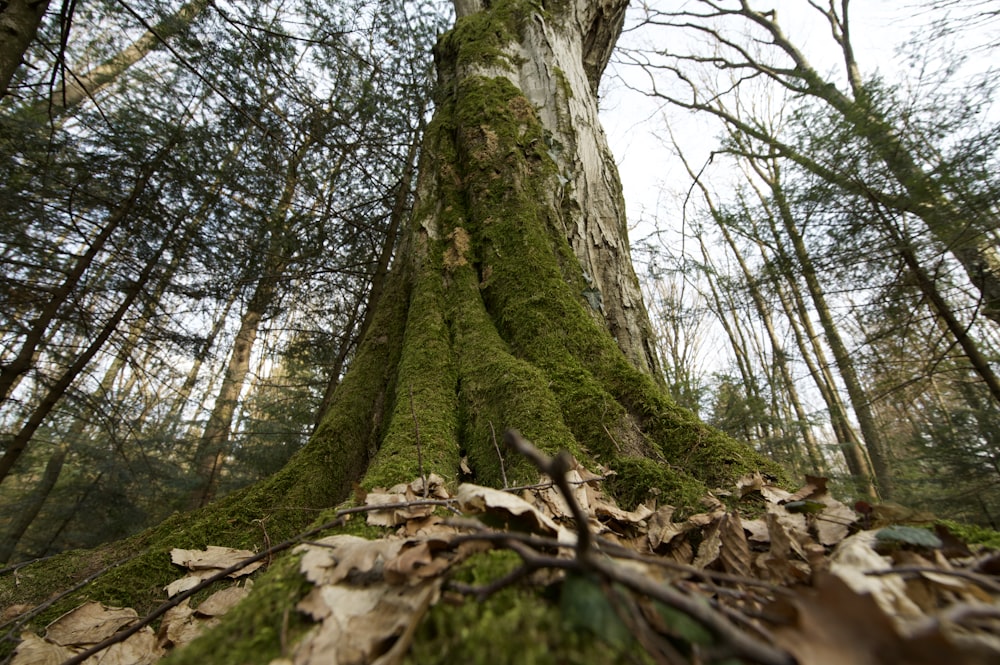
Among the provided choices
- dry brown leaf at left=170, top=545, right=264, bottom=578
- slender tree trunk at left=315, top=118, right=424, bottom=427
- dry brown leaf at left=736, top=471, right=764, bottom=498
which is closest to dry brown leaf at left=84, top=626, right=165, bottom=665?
dry brown leaf at left=170, top=545, right=264, bottom=578

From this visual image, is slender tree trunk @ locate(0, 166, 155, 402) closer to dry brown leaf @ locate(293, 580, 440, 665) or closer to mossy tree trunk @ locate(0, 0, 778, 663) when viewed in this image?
mossy tree trunk @ locate(0, 0, 778, 663)

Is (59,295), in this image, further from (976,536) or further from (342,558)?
(976,536)

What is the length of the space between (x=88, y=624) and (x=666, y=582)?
6.02 feet

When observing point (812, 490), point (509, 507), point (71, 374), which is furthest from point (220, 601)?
point (71, 374)

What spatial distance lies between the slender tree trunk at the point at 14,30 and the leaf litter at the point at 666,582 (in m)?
3.71

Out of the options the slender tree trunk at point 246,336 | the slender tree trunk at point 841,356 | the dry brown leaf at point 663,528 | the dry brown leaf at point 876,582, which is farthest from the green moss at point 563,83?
the dry brown leaf at point 876,582

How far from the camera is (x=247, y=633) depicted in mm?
685

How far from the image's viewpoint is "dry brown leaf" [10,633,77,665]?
1126 millimetres

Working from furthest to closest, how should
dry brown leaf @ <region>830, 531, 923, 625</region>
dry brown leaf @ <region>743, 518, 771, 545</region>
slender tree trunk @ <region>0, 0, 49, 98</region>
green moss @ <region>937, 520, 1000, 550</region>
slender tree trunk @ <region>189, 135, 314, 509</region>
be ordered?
slender tree trunk @ <region>189, 135, 314, 509</region>
slender tree trunk @ <region>0, 0, 49, 98</region>
dry brown leaf @ <region>743, 518, 771, 545</region>
green moss @ <region>937, 520, 1000, 550</region>
dry brown leaf @ <region>830, 531, 923, 625</region>

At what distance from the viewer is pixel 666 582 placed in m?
0.66

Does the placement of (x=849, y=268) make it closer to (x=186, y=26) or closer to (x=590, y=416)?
(x=590, y=416)

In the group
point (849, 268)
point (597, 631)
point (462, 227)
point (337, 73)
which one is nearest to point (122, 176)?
point (337, 73)

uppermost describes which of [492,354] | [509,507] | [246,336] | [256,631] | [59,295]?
[246,336]

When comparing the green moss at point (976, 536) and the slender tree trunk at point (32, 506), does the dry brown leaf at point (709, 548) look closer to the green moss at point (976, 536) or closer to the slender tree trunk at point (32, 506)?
the green moss at point (976, 536)
